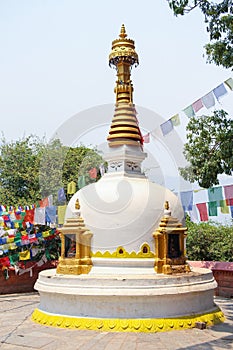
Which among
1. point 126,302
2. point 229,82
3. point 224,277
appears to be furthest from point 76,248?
point 224,277

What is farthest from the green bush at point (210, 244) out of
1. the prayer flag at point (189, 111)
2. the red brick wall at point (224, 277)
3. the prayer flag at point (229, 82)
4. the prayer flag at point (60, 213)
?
the prayer flag at point (229, 82)

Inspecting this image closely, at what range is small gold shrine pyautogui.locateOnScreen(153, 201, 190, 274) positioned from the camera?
12.7 m

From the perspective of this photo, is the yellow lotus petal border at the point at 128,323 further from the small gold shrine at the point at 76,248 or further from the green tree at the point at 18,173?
the green tree at the point at 18,173

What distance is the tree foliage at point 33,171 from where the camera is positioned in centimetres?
2611

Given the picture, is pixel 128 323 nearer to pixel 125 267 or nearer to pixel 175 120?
pixel 125 267

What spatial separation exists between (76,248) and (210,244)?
1169 cm

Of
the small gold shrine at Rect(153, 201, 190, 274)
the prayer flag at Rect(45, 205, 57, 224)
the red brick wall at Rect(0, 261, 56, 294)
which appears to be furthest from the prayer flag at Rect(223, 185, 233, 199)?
the red brick wall at Rect(0, 261, 56, 294)

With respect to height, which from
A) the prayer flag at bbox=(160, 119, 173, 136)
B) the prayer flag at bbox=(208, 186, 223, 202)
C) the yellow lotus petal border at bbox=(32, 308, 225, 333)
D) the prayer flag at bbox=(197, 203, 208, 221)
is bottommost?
the yellow lotus petal border at bbox=(32, 308, 225, 333)

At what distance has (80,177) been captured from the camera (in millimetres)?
25953

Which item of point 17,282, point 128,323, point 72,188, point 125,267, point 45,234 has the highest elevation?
point 72,188

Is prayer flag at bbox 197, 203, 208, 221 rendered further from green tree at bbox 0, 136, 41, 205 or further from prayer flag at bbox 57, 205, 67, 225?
green tree at bbox 0, 136, 41, 205

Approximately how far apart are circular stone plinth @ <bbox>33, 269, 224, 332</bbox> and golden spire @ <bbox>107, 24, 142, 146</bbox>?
550cm

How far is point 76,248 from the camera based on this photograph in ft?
42.4

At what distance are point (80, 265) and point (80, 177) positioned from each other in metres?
13.5
